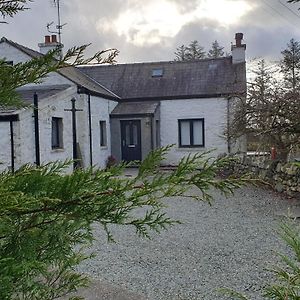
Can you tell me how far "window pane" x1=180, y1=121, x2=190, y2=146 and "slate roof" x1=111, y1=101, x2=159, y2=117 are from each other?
1.73m

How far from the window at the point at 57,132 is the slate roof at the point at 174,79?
5723 mm

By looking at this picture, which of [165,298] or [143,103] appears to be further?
[143,103]

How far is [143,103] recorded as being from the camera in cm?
1944

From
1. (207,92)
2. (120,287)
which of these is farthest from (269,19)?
(120,287)

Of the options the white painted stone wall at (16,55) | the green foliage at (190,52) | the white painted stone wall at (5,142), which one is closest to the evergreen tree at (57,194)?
the white painted stone wall at (5,142)

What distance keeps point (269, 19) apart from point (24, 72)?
54.8 feet

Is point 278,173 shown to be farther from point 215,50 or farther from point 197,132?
point 215,50

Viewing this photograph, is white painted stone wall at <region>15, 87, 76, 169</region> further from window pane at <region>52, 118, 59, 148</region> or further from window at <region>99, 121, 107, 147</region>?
window at <region>99, 121, 107, 147</region>

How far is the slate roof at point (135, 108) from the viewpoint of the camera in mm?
18383

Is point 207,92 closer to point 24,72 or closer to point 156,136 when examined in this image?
point 156,136

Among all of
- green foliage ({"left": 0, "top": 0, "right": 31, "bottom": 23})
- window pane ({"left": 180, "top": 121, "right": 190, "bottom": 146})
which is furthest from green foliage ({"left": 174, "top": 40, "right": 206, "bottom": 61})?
green foliage ({"left": 0, "top": 0, "right": 31, "bottom": 23})

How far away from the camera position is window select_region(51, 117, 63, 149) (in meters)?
14.6

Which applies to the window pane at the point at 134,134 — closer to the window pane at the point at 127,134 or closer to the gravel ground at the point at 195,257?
the window pane at the point at 127,134

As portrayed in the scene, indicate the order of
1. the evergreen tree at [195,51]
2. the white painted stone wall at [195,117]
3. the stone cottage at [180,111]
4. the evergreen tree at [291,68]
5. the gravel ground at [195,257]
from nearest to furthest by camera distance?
the gravel ground at [195,257]
the evergreen tree at [291,68]
the stone cottage at [180,111]
the white painted stone wall at [195,117]
the evergreen tree at [195,51]
